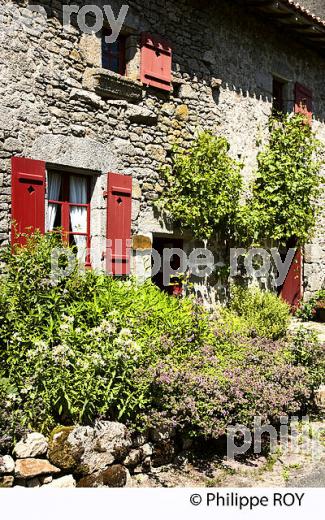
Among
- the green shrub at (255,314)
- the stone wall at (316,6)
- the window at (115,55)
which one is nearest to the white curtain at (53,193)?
the window at (115,55)

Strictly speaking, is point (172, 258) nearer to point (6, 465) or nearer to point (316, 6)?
point (6, 465)

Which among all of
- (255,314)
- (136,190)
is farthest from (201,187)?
(255,314)

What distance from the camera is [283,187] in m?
9.92

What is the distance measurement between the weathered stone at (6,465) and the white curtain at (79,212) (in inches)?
138

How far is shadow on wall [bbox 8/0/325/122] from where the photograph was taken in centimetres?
833

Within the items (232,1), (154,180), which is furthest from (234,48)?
→ (154,180)

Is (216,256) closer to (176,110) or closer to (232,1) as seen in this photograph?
(176,110)

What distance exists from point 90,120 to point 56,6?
1439mm

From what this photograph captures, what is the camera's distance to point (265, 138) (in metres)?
10.2

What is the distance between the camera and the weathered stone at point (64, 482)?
412cm

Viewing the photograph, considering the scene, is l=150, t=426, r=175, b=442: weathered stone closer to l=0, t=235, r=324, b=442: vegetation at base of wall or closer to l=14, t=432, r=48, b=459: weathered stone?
l=0, t=235, r=324, b=442: vegetation at base of wall

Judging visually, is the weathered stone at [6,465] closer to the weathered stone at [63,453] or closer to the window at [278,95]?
the weathered stone at [63,453]

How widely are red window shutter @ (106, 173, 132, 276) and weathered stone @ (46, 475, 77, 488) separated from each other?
3.52 m

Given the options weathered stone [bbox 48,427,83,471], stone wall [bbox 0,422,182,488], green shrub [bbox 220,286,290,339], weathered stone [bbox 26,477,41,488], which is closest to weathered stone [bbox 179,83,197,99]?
green shrub [bbox 220,286,290,339]
